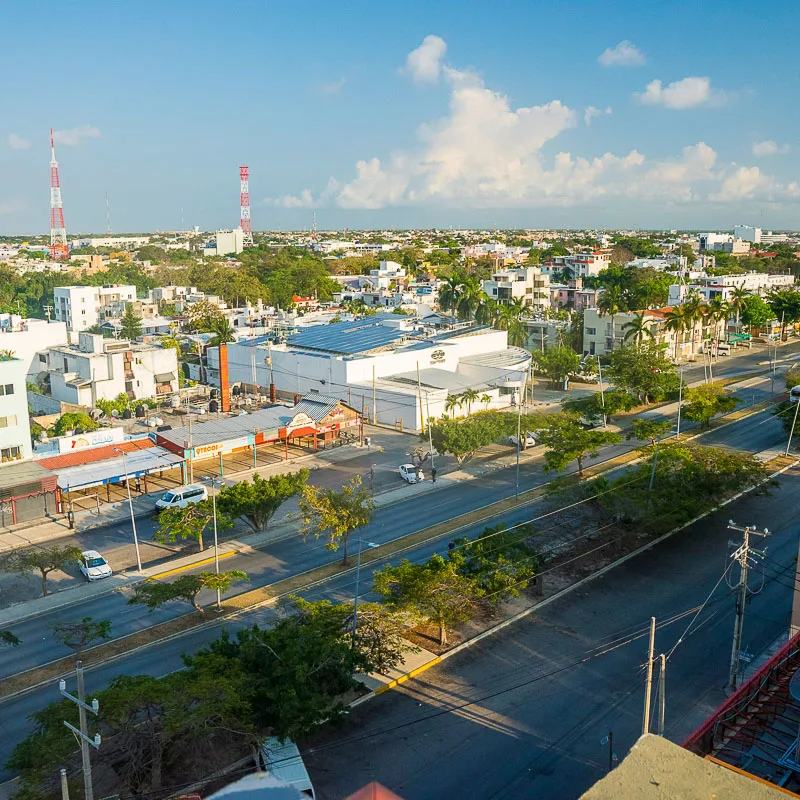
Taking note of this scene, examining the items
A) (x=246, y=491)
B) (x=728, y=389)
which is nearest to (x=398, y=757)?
(x=246, y=491)

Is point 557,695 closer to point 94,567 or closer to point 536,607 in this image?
point 536,607

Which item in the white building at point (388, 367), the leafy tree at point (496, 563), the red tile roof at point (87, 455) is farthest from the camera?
the white building at point (388, 367)

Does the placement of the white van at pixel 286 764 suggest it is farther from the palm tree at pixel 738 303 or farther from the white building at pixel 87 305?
the white building at pixel 87 305

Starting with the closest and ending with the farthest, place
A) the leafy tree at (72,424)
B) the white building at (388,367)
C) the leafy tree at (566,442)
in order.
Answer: the leafy tree at (566,442)
the leafy tree at (72,424)
the white building at (388,367)

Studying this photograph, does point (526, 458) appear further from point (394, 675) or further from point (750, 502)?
point (394, 675)

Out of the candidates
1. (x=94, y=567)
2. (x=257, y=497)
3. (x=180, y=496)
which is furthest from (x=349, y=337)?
(x=94, y=567)

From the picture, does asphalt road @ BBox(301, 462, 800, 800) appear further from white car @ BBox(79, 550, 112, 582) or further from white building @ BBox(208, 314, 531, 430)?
white building @ BBox(208, 314, 531, 430)

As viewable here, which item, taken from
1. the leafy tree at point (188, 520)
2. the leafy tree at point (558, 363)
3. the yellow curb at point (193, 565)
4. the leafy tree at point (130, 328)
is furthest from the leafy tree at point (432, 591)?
the leafy tree at point (130, 328)
